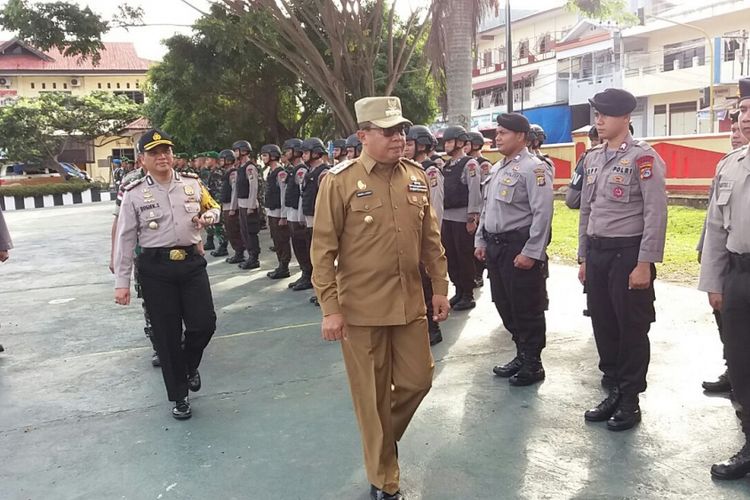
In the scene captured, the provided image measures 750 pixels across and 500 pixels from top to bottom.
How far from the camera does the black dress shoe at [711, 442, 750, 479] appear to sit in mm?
3088

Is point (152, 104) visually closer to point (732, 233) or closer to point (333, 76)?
point (333, 76)

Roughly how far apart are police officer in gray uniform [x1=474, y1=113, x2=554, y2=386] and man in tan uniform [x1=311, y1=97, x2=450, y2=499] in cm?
142

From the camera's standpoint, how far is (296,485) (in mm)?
3205

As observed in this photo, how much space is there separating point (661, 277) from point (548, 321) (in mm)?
2290

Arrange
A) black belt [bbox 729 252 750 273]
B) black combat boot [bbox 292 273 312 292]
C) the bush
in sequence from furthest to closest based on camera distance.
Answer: the bush, black combat boot [bbox 292 273 312 292], black belt [bbox 729 252 750 273]

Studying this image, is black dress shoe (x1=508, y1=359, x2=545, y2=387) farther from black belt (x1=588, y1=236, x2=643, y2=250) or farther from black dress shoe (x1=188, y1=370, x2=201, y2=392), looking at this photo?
black dress shoe (x1=188, y1=370, x2=201, y2=392)

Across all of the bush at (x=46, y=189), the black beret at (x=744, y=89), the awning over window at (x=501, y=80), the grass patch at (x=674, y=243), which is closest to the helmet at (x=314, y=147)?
the grass patch at (x=674, y=243)

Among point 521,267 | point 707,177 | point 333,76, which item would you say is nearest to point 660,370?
point 521,267

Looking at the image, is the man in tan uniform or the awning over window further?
the awning over window

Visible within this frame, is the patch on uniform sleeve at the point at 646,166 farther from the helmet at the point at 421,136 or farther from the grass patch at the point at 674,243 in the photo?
the grass patch at the point at 674,243

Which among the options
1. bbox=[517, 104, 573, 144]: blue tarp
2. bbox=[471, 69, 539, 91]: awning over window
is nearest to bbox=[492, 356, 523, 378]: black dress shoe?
bbox=[517, 104, 573, 144]: blue tarp

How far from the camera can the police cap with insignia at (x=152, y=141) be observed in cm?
411

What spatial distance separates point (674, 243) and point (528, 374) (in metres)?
6.48

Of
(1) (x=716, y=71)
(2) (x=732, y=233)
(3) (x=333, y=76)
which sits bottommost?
(2) (x=732, y=233)
